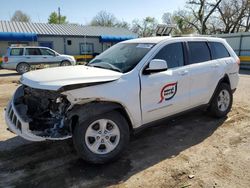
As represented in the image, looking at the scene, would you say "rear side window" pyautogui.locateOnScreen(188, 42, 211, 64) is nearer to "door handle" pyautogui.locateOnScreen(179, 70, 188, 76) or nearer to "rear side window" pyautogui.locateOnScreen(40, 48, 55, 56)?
"door handle" pyautogui.locateOnScreen(179, 70, 188, 76)

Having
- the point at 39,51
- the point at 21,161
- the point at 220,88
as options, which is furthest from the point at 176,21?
the point at 21,161

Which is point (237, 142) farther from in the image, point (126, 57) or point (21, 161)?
→ point (21, 161)

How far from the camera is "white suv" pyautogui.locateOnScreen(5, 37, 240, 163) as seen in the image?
127 inches

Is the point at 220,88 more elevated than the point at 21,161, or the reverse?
the point at 220,88

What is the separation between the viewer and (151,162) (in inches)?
141

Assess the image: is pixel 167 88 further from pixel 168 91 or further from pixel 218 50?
pixel 218 50

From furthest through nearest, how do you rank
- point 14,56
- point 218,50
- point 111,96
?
point 14,56, point 218,50, point 111,96

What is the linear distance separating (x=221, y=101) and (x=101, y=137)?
3.29 metres

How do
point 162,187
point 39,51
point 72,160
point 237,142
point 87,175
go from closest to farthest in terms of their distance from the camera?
point 162,187 → point 87,175 → point 72,160 → point 237,142 → point 39,51

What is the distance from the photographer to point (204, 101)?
4910mm

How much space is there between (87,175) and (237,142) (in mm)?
2787

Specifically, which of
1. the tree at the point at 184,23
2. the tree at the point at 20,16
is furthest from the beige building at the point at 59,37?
the tree at the point at 20,16

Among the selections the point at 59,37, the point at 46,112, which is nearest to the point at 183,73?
the point at 46,112

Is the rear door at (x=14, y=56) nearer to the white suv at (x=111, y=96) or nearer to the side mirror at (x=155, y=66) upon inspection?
the white suv at (x=111, y=96)
